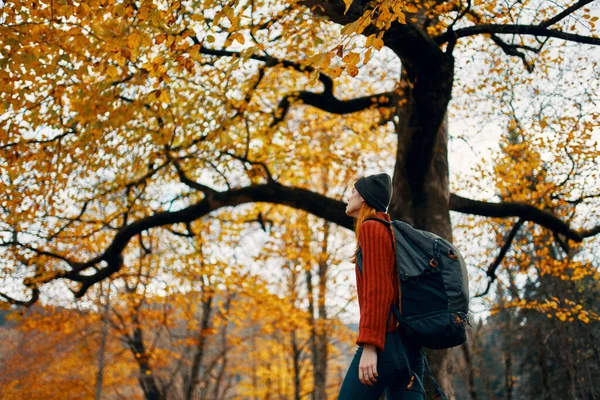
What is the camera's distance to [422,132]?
5.89 m

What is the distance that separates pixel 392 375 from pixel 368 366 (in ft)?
0.51

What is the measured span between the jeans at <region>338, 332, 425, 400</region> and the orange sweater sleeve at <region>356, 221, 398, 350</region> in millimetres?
86

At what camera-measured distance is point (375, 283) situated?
2.56 metres

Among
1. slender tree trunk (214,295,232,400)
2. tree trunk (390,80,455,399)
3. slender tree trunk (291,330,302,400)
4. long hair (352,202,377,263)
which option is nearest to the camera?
long hair (352,202,377,263)

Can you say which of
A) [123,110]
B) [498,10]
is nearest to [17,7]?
[123,110]

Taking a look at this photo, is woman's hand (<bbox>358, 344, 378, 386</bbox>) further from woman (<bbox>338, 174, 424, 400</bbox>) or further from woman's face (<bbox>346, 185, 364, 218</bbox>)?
woman's face (<bbox>346, 185, 364, 218</bbox>)

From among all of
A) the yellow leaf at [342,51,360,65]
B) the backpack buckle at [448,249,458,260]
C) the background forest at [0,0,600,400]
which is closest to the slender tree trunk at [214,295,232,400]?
the background forest at [0,0,600,400]

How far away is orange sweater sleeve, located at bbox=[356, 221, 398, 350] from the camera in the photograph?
250cm

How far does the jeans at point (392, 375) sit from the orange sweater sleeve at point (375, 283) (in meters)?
0.09

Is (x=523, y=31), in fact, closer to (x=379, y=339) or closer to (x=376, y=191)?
(x=376, y=191)

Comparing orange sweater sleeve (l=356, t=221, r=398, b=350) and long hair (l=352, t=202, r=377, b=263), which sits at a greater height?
long hair (l=352, t=202, r=377, b=263)

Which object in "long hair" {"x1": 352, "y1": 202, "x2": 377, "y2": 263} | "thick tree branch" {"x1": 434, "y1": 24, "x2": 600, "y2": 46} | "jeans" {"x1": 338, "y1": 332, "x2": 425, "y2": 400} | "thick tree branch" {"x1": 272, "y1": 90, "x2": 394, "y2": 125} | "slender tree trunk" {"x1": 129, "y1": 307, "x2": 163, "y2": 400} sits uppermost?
"thick tree branch" {"x1": 272, "y1": 90, "x2": 394, "y2": 125}

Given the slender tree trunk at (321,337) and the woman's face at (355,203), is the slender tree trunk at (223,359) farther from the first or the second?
the woman's face at (355,203)

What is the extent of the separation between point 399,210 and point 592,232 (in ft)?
13.0
